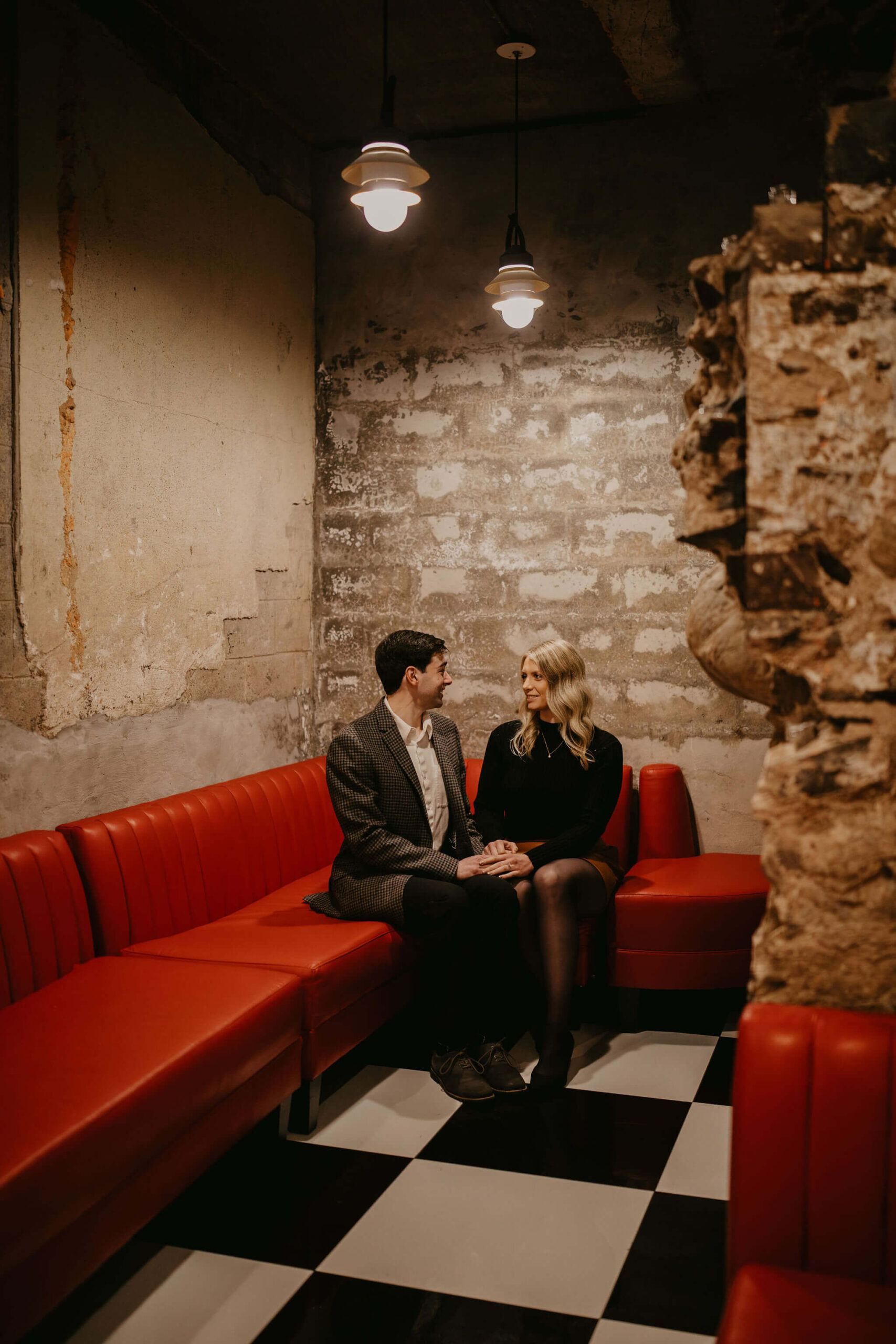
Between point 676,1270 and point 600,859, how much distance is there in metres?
1.55

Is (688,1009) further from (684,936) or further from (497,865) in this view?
(497,865)

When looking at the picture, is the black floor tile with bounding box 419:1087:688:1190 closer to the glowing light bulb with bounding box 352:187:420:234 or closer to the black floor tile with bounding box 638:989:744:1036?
the black floor tile with bounding box 638:989:744:1036

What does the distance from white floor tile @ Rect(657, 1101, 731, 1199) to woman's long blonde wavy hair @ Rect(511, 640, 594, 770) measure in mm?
1155

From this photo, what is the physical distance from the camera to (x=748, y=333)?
4.42ft

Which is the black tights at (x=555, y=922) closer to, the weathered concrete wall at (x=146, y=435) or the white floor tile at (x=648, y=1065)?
the white floor tile at (x=648, y=1065)

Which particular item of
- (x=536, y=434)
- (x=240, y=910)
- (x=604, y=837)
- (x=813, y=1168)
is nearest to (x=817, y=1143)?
(x=813, y=1168)

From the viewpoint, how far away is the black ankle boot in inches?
115

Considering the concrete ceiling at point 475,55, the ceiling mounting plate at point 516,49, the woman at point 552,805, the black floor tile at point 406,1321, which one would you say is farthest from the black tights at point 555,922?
the ceiling mounting plate at point 516,49

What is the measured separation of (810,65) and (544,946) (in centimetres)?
243

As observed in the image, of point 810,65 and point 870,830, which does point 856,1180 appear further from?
point 810,65

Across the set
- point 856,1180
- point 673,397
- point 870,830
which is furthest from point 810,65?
point 673,397

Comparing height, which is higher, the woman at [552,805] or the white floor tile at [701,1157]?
the woman at [552,805]

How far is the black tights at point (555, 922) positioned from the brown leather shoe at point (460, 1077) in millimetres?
268

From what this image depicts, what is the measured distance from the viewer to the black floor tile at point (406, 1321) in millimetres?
1855
